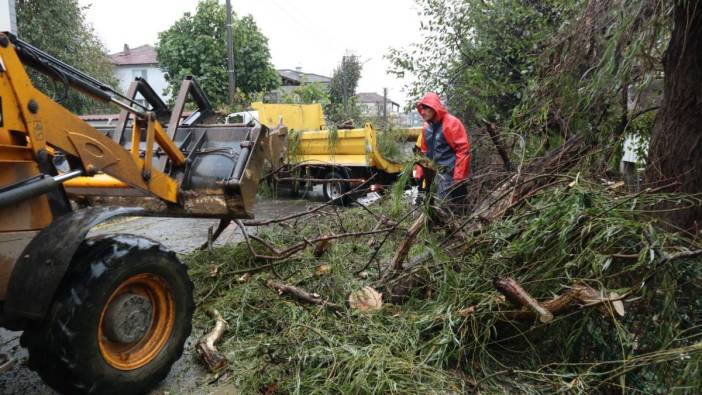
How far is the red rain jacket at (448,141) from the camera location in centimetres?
498

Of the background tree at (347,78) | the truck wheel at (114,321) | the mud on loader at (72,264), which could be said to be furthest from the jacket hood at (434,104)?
the background tree at (347,78)

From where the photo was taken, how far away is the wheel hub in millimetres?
2486

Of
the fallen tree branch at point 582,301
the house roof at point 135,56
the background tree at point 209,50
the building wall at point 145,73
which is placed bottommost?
the fallen tree branch at point 582,301

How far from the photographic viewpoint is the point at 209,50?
16.5 meters

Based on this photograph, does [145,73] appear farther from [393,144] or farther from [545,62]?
[545,62]

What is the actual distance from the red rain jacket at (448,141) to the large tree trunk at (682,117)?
1.95 metres

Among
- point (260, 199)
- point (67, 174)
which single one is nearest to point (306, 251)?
point (67, 174)

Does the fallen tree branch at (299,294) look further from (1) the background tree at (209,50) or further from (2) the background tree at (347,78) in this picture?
(2) the background tree at (347,78)

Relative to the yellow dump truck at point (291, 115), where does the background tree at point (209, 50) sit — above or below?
above

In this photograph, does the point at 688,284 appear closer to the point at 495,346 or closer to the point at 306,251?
the point at 495,346

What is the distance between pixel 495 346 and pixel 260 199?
23.4ft

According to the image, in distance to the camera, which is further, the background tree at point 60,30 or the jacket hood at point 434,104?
the background tree at point 60,30

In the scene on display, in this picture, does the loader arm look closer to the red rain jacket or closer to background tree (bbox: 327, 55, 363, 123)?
the red rain jacket

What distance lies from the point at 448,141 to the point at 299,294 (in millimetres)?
2531
